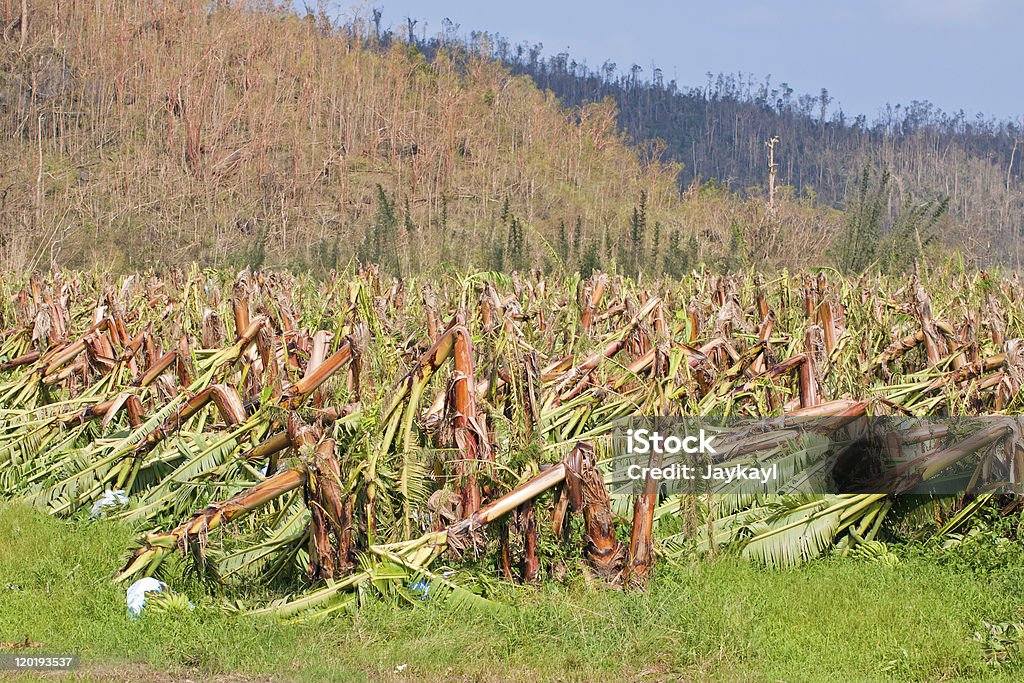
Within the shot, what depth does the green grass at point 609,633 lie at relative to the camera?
2.89m

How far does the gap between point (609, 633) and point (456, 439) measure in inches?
34.4

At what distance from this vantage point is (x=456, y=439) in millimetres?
3504

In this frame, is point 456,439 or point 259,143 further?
point 259,143

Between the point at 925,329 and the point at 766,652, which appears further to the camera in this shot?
the point at 925,329

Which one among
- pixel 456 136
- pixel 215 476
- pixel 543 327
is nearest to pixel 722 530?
pixel 215 476

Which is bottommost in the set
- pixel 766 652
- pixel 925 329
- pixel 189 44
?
pixel 766 652

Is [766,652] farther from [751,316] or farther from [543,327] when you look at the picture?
[751,316]

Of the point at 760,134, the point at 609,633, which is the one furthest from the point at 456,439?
the point at 760,134

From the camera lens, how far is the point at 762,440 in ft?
13.2

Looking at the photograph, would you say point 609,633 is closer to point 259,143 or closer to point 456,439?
point 456,439

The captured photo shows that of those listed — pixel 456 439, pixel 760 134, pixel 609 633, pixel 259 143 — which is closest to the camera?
pixel 609 633

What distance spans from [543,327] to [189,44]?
97.4ft

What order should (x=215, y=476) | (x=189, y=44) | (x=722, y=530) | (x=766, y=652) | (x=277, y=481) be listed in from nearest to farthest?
(x=766, y=652) → (x=277, y=481) → (x=722, y=530) → (x=215, y=476) → (x=189, y=44)

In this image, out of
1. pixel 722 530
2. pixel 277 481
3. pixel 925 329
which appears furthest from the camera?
pixel 925 329
